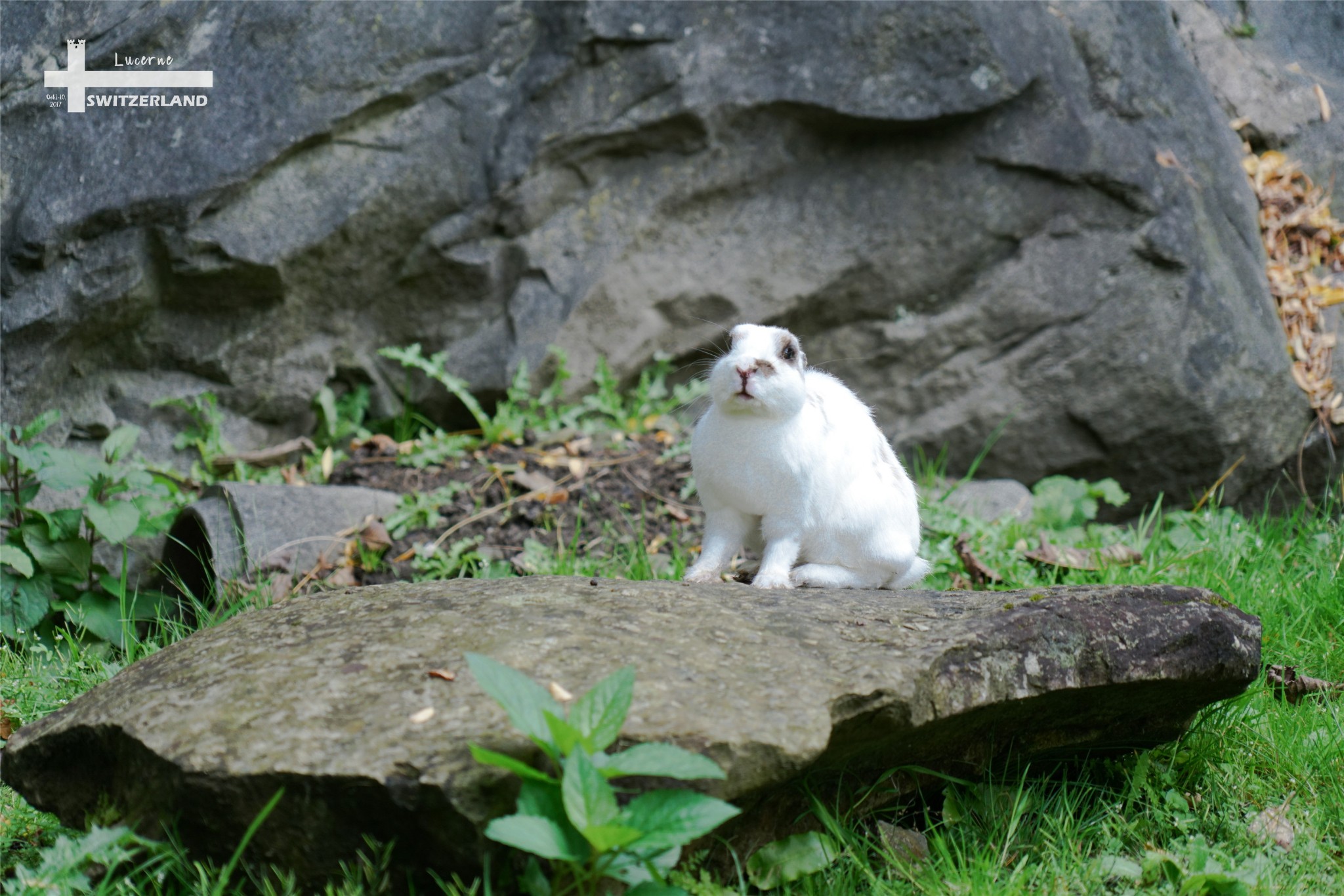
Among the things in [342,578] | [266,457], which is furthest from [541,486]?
[266,457]

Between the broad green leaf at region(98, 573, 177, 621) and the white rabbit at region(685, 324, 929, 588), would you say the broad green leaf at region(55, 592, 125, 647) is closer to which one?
the broad green leaf at region(98, 573, 177, 621)

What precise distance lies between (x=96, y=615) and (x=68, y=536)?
0.39 metres

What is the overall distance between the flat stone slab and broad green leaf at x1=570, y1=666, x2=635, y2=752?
0.35 ft

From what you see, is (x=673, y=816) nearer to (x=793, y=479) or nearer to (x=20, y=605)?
(x=793, y=479)

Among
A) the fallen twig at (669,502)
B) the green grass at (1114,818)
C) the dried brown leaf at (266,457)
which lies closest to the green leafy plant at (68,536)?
the green grass at (1114,818)

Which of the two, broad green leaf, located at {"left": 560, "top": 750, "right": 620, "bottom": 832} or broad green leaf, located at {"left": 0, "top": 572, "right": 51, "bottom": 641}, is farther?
broad green leaf, located at {"left": 0, "top": 572, "right": 51, "bottom": 641}

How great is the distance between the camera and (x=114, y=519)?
4566 millimetres

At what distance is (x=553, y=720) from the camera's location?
2.26 metres

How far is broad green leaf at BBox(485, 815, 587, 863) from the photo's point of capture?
2.15 meters

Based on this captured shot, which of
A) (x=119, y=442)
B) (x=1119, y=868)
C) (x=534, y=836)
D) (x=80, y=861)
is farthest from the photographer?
(x=119, y=442)

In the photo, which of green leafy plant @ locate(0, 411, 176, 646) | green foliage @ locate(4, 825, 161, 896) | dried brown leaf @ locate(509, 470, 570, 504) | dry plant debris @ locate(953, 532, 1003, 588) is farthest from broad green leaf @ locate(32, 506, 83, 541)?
dry plant debris @ locate(953, 532, 1003, 588)

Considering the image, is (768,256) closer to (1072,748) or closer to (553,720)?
(1072,748)

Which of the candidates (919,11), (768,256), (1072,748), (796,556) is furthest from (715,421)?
(919,11)

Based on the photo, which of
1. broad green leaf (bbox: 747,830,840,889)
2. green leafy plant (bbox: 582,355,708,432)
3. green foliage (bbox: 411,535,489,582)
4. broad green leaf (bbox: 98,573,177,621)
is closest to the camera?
broad green leaf (bbox: 747,830,840,889)
